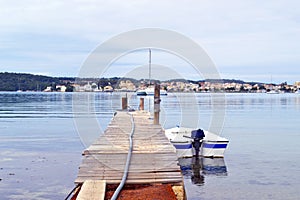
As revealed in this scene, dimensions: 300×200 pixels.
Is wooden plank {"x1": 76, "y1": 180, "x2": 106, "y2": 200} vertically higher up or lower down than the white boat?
higher up

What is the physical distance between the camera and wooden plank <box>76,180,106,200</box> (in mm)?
8517

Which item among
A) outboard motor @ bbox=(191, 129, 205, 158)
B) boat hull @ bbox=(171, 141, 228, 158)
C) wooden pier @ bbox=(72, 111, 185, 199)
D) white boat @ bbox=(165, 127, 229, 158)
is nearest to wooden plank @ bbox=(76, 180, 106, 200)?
wooden pier @ bbox=(72, 111, 185, 199)

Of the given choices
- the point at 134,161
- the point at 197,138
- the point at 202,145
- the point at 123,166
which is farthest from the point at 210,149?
the point at 123,166

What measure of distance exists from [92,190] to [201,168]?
11203 millimetres

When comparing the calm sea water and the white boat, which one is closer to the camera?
the calm sea water

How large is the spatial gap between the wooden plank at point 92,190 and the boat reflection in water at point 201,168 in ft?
26.4

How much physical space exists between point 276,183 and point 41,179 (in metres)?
8.26

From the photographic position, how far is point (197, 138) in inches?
837

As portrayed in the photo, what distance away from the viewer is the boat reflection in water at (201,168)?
18237 millimetres

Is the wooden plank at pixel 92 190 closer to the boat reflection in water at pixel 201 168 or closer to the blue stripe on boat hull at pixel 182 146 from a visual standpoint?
the boat reflection in water at pixel 201 168

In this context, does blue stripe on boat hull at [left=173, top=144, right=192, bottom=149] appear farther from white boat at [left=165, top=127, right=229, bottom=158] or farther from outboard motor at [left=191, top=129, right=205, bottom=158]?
outboard motor at [left=191, top=129, right=205, bottom=158]

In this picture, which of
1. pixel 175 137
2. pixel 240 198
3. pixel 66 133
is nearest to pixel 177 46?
pixel 240 198

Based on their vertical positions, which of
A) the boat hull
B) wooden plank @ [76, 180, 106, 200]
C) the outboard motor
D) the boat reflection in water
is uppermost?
wooden plank @ [76, 180, 106, 200]

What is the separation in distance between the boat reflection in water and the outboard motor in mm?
509
